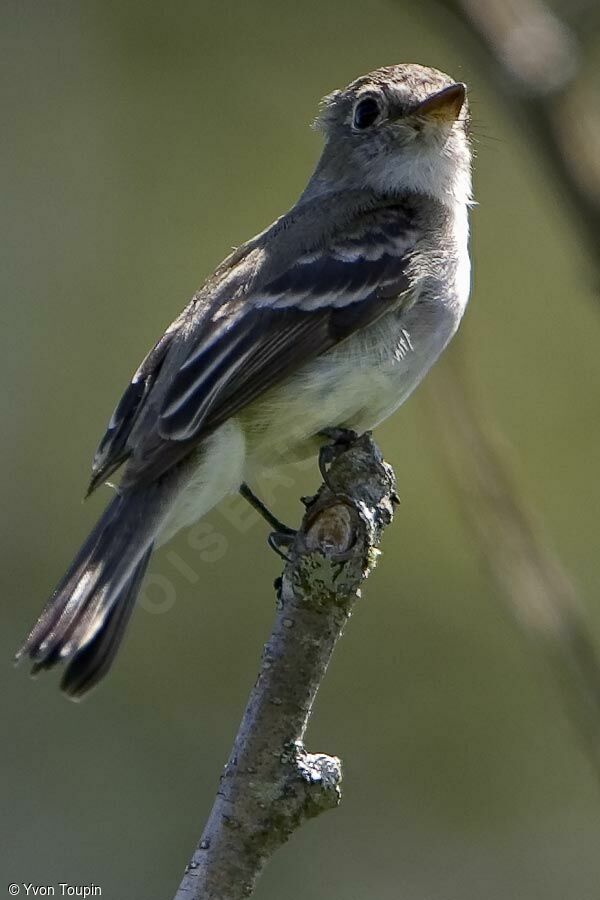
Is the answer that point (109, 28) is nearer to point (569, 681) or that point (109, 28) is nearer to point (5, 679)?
point (5, 679)

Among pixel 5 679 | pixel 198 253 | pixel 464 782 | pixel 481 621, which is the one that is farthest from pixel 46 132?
pixel 464 782

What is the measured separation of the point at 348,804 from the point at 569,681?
4.14 meters

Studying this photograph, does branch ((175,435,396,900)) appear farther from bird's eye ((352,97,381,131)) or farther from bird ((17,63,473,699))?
bird's eye ((352,97,381,131))

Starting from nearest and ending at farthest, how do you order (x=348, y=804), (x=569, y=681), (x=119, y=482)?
(x=569, y=681) < (x=119, y=482) < (x=348, y=804)

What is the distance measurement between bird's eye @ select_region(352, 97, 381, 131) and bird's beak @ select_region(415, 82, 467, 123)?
0.67ft

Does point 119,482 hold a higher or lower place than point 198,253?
lower

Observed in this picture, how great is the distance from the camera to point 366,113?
4.80m

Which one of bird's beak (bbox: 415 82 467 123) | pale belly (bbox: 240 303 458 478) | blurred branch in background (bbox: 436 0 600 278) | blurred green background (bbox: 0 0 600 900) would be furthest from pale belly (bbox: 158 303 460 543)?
blurred green background (bbox: 0 0 600 900)

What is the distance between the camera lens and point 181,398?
3801 mm

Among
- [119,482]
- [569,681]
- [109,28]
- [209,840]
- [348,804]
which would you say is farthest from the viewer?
[109,28]

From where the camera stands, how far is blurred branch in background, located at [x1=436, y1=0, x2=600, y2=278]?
2.12m

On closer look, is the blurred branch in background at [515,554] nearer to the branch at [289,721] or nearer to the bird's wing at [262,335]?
the branch at [289,721]

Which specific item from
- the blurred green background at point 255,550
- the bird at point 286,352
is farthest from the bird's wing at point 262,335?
the blurred green background at point 255,550

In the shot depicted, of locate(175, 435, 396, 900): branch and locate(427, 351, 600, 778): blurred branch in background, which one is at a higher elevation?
locate(427, 351, 600, 778): blurred branch in background
